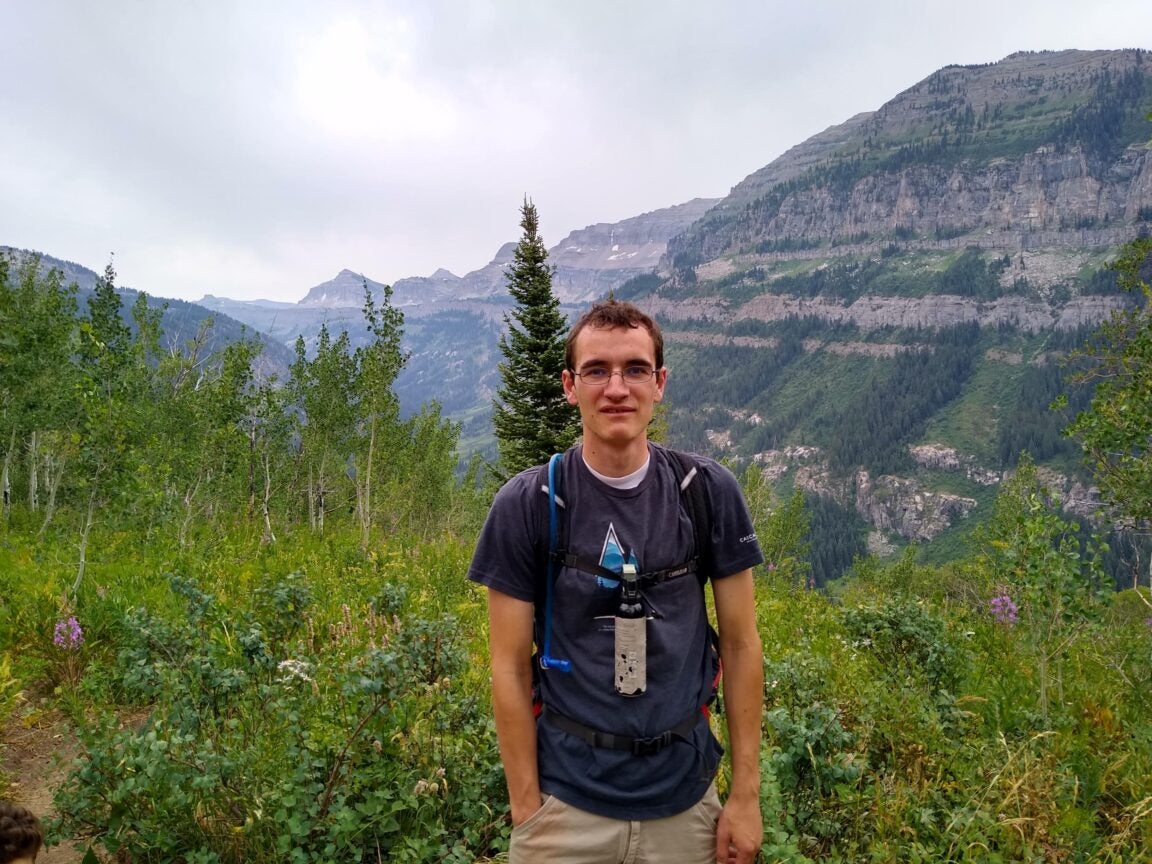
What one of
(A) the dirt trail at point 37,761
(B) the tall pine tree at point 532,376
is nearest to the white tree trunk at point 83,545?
(A) the dirt trail at point 37,761

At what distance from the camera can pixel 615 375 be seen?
7.55 feet

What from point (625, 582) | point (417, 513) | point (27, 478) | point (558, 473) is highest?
point (558, 473)

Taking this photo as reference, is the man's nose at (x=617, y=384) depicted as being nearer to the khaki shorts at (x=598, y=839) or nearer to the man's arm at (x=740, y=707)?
the man's arm at (x=740, y=707)

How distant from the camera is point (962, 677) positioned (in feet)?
18.1

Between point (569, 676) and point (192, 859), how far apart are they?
97.8 inches

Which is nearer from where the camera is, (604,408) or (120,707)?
(604,408)

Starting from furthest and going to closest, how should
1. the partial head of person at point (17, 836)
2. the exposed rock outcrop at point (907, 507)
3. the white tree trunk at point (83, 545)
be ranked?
1. the exposed rock outcrop at point (907, 507)
2. the white tree trunk at point (83, 545)
3. the partial head of person at point (17, 836)

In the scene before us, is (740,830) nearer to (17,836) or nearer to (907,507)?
(17,836)

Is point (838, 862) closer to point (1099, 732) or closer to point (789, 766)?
point (789, 766)

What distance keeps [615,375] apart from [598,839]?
1548 mm

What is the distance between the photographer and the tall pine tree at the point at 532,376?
79.5 ft

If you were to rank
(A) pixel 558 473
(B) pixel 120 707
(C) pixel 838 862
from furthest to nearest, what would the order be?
(B) pixel 120 707 < (C) pixel 838 862 < (A) pixel 558 473

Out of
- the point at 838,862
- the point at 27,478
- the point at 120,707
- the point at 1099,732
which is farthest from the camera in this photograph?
the point at 27,478

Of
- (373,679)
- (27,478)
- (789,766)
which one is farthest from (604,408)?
(27,478)
